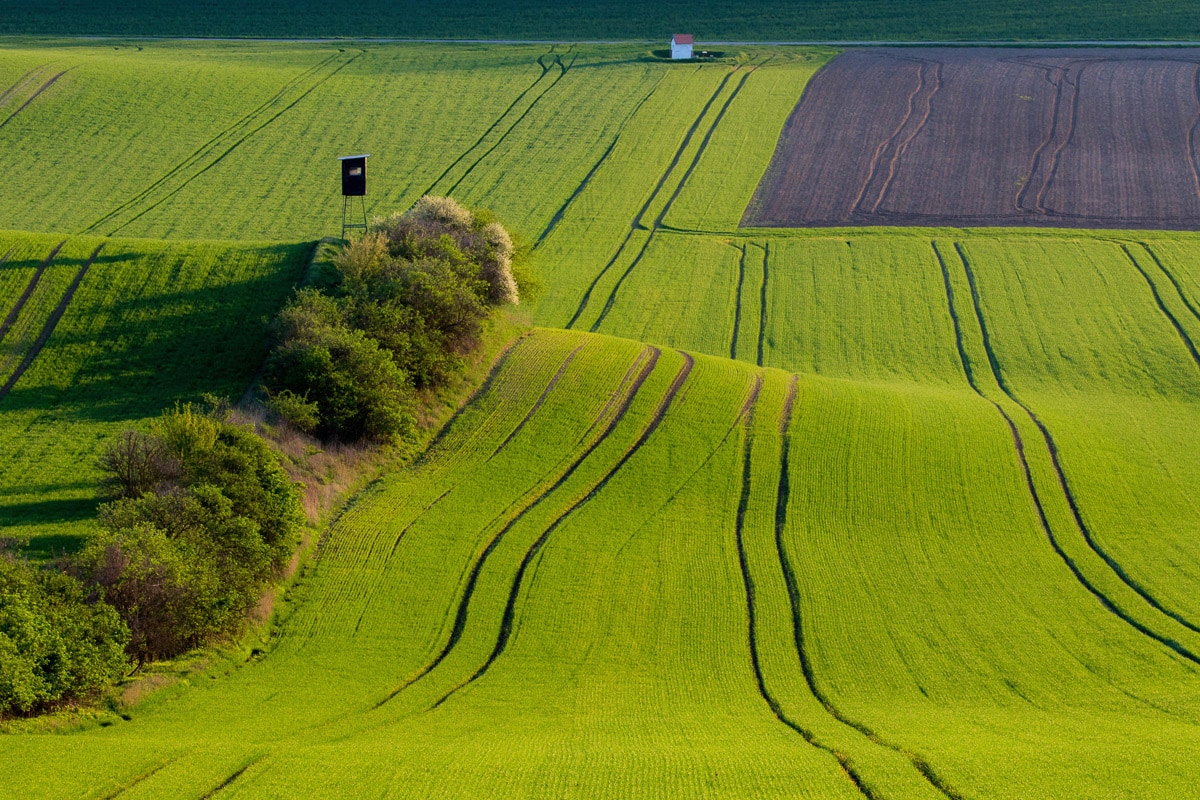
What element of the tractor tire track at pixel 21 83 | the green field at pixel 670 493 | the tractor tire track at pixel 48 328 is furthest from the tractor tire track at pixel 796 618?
the tractor tire track at pixel 21 83

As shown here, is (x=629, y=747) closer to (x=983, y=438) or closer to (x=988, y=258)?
(x=983, y=438)

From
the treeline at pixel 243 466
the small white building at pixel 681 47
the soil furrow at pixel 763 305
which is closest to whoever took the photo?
the treeline at pixel 243 466

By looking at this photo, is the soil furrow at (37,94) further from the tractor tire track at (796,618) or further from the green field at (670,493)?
the tractor tire track at (796,618)

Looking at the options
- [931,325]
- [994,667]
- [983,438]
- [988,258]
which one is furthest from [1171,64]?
[994,667]

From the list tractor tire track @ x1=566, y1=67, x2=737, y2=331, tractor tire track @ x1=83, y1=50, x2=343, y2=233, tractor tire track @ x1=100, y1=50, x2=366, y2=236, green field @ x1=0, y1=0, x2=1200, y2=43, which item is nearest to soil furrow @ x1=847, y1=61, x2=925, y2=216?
green field @ x1=0, y1=0, x2=1200, y2=43

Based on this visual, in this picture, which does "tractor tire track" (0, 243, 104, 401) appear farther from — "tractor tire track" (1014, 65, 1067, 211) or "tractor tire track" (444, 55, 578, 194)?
"tractor tire track" (1014, 65, 1067, 211)

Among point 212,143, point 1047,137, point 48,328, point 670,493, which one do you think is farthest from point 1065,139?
point 48,328

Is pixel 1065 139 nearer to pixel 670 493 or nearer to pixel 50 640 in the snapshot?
pixel 670 493
